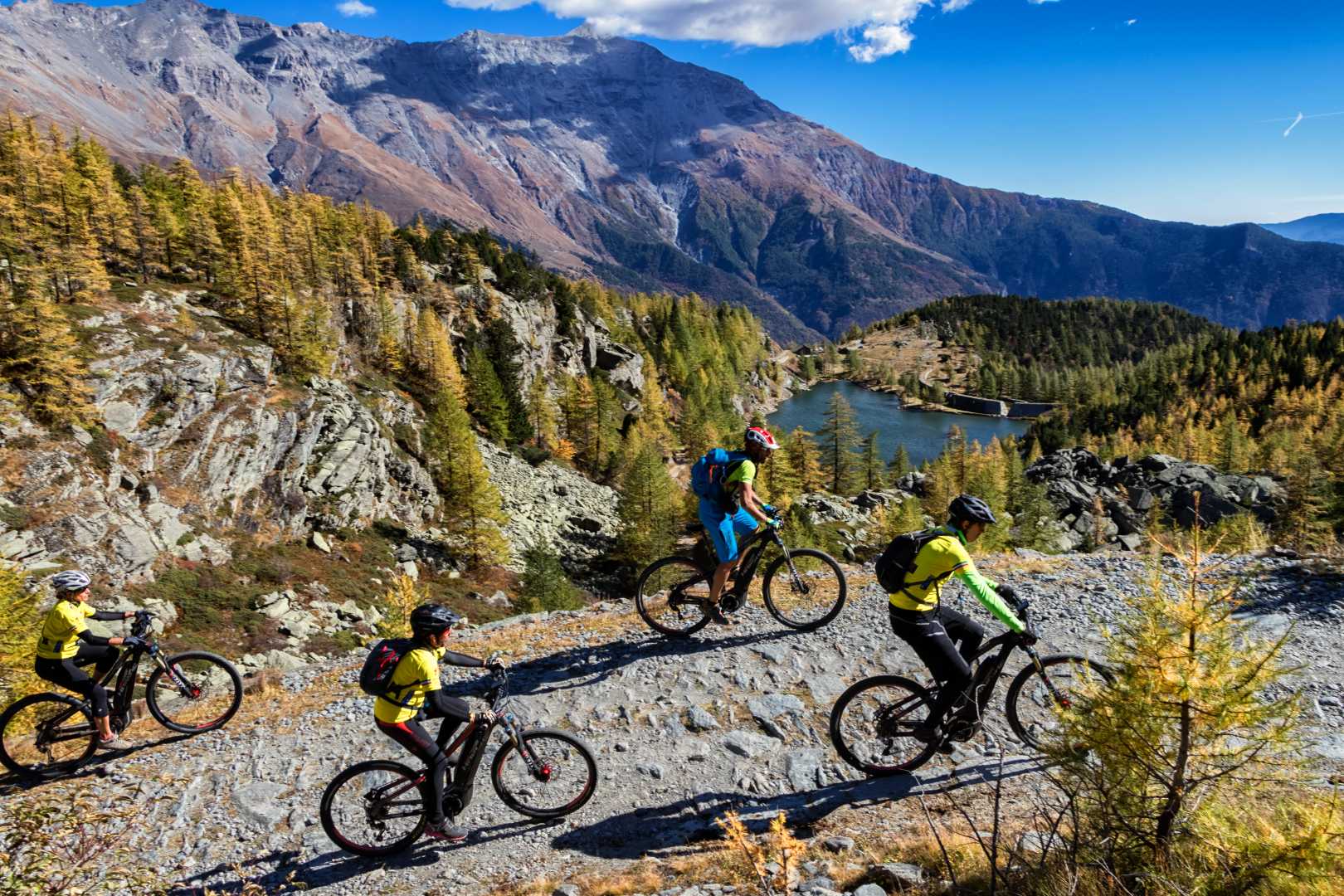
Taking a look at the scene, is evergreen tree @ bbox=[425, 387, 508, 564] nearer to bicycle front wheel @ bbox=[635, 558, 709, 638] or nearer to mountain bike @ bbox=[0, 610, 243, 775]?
mountain bike @ bbox=[0, 610, 243, 775]

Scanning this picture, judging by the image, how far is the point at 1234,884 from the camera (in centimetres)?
477

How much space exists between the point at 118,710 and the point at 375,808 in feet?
18.1

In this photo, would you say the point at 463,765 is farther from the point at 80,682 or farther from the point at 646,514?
the point at 646,514

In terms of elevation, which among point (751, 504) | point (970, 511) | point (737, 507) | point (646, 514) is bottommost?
point (646, 514)

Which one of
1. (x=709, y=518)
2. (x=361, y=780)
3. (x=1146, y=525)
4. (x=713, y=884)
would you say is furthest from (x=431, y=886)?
(x=1146, y=525)

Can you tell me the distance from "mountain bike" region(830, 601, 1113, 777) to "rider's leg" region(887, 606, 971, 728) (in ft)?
0.63

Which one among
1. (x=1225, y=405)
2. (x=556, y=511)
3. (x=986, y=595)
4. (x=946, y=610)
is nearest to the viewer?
(x=986, y=595)

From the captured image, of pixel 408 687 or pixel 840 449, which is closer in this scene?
pixel 408 687

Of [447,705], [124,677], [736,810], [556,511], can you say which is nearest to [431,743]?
[447,705]

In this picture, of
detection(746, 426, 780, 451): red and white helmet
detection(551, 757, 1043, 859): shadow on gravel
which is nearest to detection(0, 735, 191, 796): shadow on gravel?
detection(551, 757, 1043, 859): shadow on gravel

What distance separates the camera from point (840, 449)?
279 ft

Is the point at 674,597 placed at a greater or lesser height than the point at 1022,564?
lesser

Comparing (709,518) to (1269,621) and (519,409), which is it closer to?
(1269,621)

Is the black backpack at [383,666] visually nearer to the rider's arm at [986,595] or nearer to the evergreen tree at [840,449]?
the rider's arm at [986,595]
